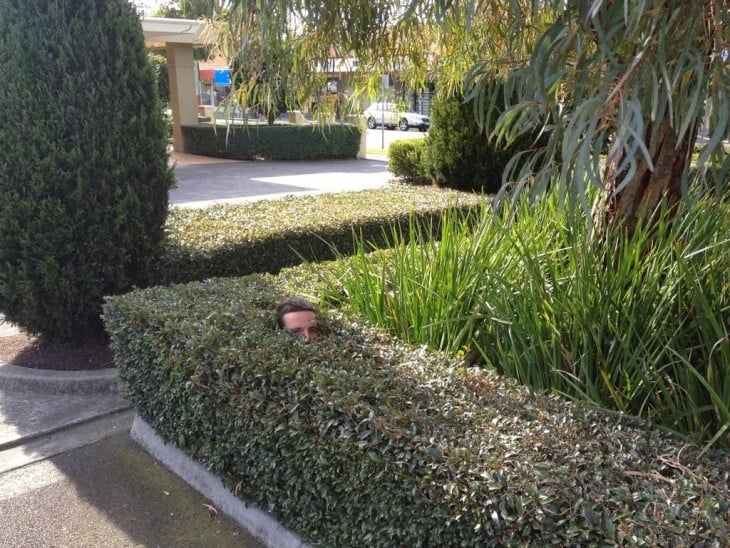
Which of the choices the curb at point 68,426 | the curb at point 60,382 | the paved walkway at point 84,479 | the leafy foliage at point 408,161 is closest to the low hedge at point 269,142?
the leafy foliage at point 408,161

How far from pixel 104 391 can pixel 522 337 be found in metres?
3.09

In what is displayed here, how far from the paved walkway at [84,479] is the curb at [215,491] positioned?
0.11 feet

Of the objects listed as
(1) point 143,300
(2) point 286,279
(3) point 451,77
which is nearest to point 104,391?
(1) point 143,300

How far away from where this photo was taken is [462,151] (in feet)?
32.3

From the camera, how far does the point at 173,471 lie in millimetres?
3561

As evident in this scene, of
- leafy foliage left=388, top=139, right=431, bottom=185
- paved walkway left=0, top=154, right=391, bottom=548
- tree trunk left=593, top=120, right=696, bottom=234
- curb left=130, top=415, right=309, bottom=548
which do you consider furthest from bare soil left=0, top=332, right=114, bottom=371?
leafy foliage left=388, top=139, right=431, bottom=185

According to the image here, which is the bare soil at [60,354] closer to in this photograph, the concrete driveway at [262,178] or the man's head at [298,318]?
the man's head at [298,318]

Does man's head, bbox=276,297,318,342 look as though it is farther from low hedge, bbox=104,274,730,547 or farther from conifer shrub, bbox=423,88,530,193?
conifer shrub, bbox=423,88,530,193

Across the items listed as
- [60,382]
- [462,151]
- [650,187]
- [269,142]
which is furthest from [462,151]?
[269,142]

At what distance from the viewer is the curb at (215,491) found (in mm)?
2861

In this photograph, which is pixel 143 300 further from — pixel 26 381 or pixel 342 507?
pixel 342 507

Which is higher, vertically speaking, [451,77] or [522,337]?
[451,77]

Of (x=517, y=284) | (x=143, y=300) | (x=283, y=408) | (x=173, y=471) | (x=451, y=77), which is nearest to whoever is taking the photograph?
A: (x=283, y=408)

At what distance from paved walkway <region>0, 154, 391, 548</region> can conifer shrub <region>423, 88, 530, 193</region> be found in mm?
6540
